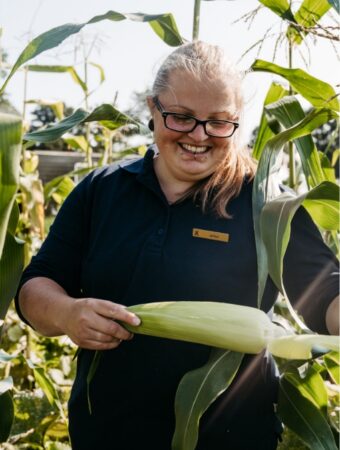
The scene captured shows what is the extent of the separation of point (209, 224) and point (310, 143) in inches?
10.5

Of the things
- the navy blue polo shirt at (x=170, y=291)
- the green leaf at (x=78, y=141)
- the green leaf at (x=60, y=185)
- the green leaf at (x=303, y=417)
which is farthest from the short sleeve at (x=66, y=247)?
the green leaf at (x=78, y=141)

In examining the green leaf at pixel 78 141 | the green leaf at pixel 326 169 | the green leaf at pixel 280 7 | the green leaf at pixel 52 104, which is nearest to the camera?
the green leaf at pixel 280 7

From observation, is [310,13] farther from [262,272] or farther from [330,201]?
[262,272]

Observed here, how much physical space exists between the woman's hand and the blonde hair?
0.36 meters

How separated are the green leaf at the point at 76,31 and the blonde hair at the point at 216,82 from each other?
0.39 feet

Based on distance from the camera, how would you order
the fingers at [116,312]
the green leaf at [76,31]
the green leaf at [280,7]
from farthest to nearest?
the green leaf at [280,7]
the green leaf at [76,31]
the fingers at [116,312]

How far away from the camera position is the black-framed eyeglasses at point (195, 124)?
1.12 m

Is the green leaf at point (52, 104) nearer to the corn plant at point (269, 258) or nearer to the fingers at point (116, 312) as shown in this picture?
the corn plant at point (269, 258)

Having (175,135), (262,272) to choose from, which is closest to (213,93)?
(175,135)

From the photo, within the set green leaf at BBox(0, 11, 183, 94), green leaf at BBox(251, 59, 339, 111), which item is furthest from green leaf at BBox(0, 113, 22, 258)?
green leaf at BBox(251, 59, 339, 111)

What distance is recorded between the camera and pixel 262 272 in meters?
0.94

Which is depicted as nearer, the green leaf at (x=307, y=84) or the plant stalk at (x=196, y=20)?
the green leaf at (x=307, y=84)

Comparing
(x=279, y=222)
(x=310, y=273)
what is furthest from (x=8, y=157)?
(x=310, y=273)

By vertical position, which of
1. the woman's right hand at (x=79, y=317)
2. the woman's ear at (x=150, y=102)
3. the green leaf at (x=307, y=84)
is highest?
the green leaf at (x=307, y=84)
